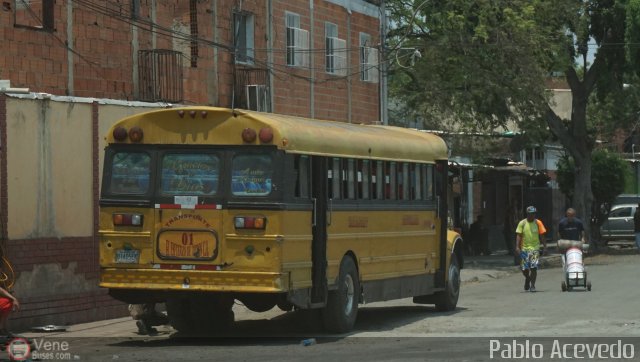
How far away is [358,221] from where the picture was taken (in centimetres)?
1706

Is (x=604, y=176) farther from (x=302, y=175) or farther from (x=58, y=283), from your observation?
(x=302, y=175)

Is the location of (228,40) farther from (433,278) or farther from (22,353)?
(22,353)

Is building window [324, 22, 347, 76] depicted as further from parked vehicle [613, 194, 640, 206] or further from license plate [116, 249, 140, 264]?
parked vehicle [613, 194, 640, 206]

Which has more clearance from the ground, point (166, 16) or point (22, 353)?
point (166, 16)

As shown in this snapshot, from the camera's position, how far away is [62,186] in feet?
60.2

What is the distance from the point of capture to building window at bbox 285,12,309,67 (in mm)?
27703

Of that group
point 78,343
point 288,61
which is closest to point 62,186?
point 78,343

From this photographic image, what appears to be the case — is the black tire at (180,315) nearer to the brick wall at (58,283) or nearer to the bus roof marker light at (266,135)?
the brick wall at (58,283)

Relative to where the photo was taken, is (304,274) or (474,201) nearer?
(304,274)

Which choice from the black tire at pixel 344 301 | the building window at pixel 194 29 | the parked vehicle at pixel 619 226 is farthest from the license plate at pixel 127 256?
Answer: the parked vehicle at pixel 619 226

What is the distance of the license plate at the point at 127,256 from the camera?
49.4ft

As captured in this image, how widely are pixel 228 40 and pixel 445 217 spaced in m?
7.11

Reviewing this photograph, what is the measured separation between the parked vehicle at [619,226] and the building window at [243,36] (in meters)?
27.2

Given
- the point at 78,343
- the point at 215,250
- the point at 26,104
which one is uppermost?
the point at 26,104
